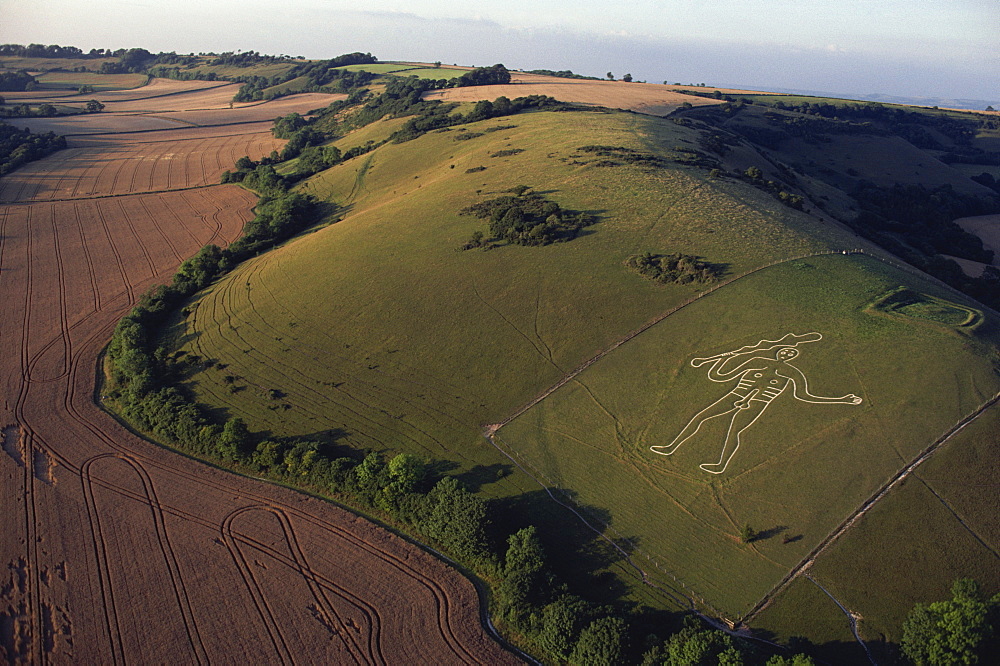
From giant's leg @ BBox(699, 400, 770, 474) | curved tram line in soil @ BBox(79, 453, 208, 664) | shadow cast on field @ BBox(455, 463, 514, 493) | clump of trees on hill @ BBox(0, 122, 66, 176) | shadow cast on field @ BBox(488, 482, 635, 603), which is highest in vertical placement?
clump of trees on hill @ BBox(0, 122, 66, 176)

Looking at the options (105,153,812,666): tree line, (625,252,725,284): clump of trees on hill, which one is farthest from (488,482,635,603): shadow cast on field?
(625,252,725,284): clump of trees on hill

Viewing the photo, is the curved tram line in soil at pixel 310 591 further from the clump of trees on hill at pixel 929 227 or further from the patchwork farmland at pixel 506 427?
the clump of trees on hill at pixel 929 227

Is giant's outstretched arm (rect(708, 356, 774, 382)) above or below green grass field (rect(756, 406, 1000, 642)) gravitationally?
above

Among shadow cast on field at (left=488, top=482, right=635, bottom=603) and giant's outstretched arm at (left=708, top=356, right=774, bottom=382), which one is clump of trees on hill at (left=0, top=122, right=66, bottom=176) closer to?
shadow cast on field at (left=488, top=482, right=635, bottom=603)

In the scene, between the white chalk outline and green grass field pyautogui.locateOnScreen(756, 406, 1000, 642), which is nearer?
green grass field pyautogui.locateOnScreen(756, 406, 1000, 642)

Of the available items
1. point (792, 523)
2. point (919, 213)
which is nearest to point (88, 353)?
point (792, 523)

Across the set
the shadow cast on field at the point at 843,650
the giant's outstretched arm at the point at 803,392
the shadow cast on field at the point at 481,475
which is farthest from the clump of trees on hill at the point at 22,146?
the shadow cast on field at the point at 843,650
